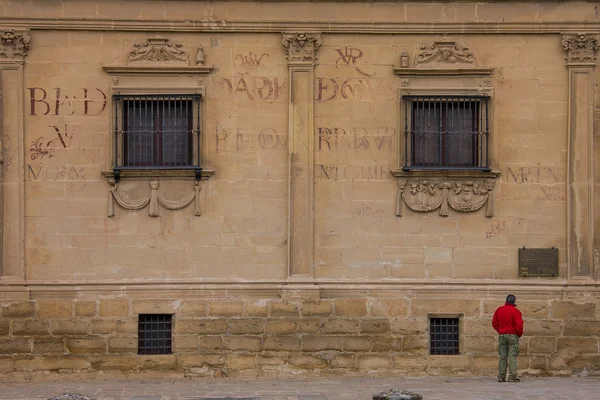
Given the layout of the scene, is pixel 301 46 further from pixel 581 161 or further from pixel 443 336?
pixel 443 336

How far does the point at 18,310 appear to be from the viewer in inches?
754

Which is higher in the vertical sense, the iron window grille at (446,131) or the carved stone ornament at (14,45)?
the carved stone ornament at (14,45)

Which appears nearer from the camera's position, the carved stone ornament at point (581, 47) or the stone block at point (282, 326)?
the stone block at point (282, 326)

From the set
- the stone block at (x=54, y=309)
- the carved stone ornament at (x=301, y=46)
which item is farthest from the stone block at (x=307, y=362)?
the carved stone ornament at (x=301, y=46)

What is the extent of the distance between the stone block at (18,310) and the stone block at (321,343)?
15.2 ft

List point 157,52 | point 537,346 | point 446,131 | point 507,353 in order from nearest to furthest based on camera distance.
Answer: point 507,353
point 157,52
point 537,346
point 446,131

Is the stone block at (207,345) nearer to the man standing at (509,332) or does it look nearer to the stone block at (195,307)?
the stone block at (195,307)

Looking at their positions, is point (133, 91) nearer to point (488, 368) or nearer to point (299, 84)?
point (299, 84)

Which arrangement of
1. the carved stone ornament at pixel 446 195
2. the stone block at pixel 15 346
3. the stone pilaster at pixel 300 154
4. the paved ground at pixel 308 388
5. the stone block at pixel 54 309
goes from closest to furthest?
the paved ground at pixel 308 388 < the stone block at pixel 15 346 < the stone block at pixel 54 309 < the stone pilaster at pixel 300 154 < the carved stone ornament at pixel 446 195

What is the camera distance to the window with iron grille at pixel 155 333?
19.5 m

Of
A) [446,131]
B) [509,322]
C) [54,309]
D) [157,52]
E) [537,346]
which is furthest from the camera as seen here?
[446,131]

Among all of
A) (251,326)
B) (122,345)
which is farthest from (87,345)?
(251,326)

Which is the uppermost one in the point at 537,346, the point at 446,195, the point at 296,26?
the point at 296,26

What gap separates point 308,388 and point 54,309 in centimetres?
457
